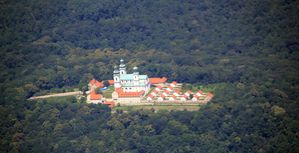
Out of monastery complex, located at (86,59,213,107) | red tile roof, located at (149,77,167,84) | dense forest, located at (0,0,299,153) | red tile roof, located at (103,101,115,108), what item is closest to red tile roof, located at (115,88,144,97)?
monastery complex, located at (86,59,213,107)

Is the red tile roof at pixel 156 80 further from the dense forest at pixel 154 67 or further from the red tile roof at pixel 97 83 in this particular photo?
the red tile roof at pixel 97 83

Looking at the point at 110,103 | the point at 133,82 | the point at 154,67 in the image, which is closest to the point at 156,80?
the point at 154,67

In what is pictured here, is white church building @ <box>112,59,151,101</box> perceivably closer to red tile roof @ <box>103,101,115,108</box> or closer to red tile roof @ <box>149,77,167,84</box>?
red tile roof @ <box>103,101,115,108</box>

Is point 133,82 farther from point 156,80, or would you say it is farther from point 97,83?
point 97,83

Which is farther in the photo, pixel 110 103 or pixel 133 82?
pixel 133 82

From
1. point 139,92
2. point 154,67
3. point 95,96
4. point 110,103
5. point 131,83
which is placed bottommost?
point 110,103

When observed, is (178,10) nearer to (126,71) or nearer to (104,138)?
(126,71)

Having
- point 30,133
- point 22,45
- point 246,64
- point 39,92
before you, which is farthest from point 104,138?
point 22,45

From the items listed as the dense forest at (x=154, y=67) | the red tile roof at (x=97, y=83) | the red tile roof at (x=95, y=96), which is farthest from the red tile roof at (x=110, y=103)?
the red tile roof at (x=97, y=83)
